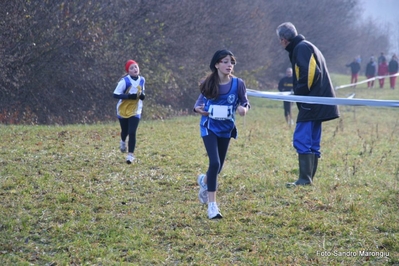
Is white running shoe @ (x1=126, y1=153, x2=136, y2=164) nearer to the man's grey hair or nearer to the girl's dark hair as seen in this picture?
the man's grey hair

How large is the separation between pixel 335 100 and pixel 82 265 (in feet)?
11.9

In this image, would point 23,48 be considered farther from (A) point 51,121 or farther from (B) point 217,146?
(B) point 217,146

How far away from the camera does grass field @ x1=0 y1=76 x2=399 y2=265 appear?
553 cm

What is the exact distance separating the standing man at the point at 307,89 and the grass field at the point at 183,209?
42 cm

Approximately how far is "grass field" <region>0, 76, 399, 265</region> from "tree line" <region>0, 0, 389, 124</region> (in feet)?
22.2

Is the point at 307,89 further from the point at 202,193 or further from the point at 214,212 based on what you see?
the point at 214,212

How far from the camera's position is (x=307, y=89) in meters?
7.99

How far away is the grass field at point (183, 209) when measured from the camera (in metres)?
5.53

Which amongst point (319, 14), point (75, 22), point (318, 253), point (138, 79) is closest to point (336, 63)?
point (319, 14)

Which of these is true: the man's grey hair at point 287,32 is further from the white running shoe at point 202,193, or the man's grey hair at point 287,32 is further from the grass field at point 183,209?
the white running shoe at point 202,193

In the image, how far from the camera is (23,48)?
17562 mm

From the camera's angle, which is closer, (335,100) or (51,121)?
(335,100)

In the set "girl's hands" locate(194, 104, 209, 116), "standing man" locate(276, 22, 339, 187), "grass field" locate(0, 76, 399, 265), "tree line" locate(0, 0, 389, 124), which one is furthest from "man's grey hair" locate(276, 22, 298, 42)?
"tree line" locate(0, 0, 389, 124)

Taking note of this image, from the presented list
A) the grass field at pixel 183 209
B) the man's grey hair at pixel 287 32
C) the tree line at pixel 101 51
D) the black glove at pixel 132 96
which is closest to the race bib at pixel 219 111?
the grass field at pixel 183 209
